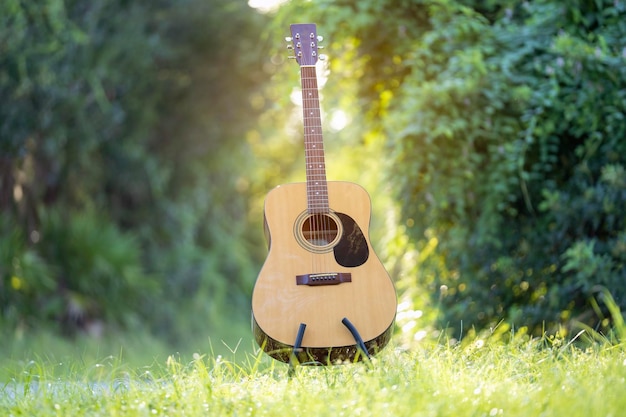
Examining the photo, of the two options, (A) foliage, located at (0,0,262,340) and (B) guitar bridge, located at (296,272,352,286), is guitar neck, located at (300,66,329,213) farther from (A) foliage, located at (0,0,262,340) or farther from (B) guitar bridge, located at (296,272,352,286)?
(A) foliage, located at (0,0,262,340)

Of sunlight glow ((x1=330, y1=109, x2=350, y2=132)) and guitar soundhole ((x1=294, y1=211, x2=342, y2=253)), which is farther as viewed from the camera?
sunlight glow ((x1=330, y1=109, x2=350, y2=132))

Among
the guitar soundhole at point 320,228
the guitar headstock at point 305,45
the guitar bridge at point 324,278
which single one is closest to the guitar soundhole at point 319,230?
the guitar soundhole at point 320,228

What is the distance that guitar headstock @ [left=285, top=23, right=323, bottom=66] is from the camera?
3.95 meters

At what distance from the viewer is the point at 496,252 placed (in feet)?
17.6

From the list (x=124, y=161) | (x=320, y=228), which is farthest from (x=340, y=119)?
(x=124, y=161)

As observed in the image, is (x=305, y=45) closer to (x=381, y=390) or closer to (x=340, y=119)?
(x=381, y=390)

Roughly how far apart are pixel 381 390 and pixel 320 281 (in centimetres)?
69

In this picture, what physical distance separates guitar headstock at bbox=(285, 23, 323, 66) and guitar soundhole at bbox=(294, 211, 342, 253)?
707 mm

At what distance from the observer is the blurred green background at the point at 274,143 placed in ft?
16.5

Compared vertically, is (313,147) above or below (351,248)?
above

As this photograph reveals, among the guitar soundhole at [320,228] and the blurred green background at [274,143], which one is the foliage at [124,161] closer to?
the blurred green background at [274,143]

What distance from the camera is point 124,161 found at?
8922mm

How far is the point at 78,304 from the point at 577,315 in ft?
15.1

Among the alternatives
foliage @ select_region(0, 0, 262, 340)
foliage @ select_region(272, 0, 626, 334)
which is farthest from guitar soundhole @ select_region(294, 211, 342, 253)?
foliage @ select_region(0, 0, 262, 340)
